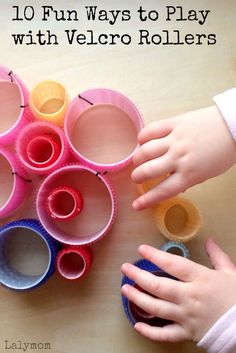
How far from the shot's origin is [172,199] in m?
0.65

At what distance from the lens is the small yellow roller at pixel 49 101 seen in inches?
25.6

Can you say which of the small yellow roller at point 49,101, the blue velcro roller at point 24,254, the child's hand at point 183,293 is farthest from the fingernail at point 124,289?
the small yellow roller at point 49,101

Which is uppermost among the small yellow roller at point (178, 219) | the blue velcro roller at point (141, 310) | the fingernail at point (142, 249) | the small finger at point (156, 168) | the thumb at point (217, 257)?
the small finger at point (156, 168)

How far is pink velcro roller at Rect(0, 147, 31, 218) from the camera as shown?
654mm

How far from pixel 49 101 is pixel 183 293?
0.32m

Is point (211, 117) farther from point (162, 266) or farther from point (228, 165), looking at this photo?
point (162, 266)

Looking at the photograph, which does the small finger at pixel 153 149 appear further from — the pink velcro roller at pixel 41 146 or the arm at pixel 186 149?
the pink velcro roller at pixel 41 146

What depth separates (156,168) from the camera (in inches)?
24.1

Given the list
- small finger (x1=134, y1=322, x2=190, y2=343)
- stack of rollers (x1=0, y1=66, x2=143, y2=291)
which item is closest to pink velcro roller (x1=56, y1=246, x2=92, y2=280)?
stack of rollers (x1=0, y1=66, x2=143, y2=291)

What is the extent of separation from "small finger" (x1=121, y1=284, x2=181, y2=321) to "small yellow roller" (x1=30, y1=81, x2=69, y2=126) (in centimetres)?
24

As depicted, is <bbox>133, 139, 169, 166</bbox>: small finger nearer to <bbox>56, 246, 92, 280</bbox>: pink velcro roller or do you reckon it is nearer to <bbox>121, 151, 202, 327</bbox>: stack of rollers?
<bbox>121, 151, 202, 327</bbox>: stack of rollers

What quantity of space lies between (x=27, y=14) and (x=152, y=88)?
212 millimetres

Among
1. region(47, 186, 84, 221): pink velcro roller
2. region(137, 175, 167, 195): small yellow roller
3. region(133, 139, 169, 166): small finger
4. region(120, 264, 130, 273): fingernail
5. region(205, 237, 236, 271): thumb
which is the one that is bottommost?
region(120, 264, 130, 273): fingernail

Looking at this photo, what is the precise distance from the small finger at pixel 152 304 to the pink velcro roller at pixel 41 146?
0.62 feet
